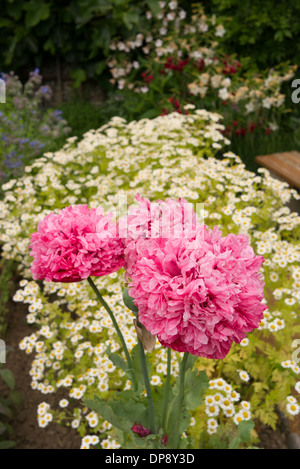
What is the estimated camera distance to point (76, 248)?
76 centimetres

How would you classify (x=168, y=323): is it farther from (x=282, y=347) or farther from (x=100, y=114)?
(x=100, y=114)

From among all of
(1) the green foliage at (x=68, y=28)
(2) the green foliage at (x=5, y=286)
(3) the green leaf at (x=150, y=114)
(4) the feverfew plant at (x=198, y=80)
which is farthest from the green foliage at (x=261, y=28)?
(2) the green foliage at (x=5, y=286)

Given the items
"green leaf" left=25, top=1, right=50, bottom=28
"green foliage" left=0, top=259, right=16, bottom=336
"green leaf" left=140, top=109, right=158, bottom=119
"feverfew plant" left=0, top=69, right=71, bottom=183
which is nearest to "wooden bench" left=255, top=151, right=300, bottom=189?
"green leaf" left=140, top=109, right=158, bottom=119

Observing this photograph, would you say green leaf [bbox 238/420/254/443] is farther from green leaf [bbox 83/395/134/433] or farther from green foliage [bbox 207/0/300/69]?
green foliage [bbox 207/0/300/69]

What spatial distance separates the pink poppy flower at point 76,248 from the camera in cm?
74

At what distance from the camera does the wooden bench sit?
9.28 ft

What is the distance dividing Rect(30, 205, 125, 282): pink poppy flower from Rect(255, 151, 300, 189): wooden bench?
7.48 feet

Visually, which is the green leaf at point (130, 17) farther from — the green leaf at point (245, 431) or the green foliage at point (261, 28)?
the green leaf at point (245, 431)

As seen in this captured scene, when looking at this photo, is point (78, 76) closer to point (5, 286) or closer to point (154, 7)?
point (154, 7)

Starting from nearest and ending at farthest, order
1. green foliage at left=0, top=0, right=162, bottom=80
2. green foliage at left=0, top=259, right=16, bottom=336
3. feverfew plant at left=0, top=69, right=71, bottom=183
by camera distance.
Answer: green foliage at left=0, top=259, right=16, bottom=336
feverfew plant at left=0, top=69, right=71, bottom=183
green foliage at left=0, top=0, right=162, bottom=80

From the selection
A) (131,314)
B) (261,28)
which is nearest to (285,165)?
(131,314)

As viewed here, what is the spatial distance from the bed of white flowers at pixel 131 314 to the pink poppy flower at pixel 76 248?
24 cm

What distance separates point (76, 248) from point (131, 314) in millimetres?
994

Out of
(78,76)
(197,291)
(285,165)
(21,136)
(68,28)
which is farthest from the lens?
(78,76)
